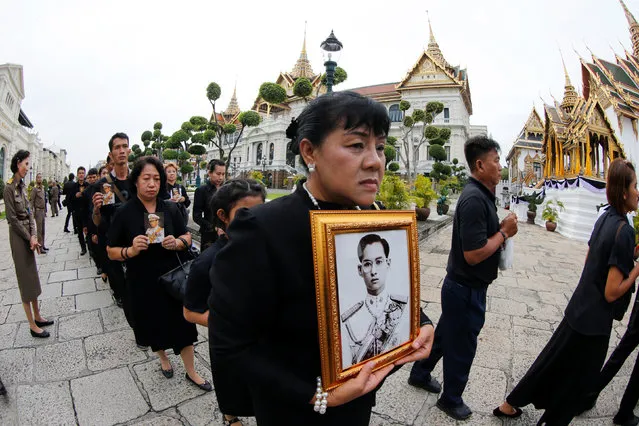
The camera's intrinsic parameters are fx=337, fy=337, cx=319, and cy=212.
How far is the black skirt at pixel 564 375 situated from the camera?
2051 mm

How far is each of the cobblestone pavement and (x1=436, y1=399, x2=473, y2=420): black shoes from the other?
59 millimetres

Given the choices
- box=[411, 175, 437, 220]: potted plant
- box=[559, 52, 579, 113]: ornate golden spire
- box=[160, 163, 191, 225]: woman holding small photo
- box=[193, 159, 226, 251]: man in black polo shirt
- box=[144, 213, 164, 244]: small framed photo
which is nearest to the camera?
box=[144, 213, 164, 244]: small framed photo

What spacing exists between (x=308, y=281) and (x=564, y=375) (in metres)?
2.18

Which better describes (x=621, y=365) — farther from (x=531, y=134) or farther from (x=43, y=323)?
(x=531, y=134)

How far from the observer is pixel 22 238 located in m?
3.34

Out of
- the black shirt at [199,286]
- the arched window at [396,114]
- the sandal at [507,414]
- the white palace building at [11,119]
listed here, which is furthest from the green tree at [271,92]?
the arched window at [396,114]

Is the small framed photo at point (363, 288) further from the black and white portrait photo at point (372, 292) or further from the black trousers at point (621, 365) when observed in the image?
the black trousers at point (621, 365)

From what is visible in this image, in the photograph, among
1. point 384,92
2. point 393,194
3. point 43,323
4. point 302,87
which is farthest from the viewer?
point 384,92

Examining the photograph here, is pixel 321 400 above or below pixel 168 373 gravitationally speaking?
above

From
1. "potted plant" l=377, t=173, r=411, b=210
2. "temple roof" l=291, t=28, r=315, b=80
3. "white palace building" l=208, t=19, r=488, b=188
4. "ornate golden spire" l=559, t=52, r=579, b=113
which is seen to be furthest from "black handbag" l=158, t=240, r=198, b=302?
"temple roof" l=291, t=28, r=315, b=80

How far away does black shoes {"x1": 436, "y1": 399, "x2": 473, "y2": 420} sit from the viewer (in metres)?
2.30

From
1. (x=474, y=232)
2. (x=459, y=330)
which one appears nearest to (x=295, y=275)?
(x=474, y=232)

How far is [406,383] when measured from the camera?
9.00 ft

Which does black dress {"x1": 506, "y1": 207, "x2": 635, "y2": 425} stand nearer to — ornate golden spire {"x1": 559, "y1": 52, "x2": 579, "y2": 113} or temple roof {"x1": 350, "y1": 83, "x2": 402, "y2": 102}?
ornate golden spire {"x1": 559, "y1": 52, "x2": 579, "y2": 113}
